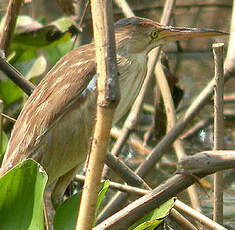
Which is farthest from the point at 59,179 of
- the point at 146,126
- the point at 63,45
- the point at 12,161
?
the point at 146,126

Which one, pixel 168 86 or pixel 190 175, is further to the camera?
pixel 168 86

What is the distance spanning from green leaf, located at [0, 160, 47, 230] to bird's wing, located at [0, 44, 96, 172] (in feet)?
1.02

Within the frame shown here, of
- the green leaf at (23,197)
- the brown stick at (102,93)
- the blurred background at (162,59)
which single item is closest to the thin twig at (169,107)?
the blurred background at (162,59)

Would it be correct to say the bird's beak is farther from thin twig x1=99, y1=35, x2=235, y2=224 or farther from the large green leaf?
the large green leaf

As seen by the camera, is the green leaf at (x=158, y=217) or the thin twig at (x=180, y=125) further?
the thin twig at (x=180, y=125)

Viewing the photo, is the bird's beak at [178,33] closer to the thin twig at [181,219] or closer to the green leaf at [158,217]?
the thin twig at [181,219]

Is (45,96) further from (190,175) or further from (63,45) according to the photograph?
(63,45)

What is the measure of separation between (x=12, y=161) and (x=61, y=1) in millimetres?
910

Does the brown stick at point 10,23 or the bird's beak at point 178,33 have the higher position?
the brown stick at point 10,23

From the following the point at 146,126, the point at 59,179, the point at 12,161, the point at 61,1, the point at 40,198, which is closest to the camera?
the point at 40,198

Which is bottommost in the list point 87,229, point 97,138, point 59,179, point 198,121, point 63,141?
point 198,121

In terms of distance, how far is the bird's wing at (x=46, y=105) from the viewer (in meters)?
1.65

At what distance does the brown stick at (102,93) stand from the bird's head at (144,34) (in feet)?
2.84

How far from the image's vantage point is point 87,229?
0.94 m
